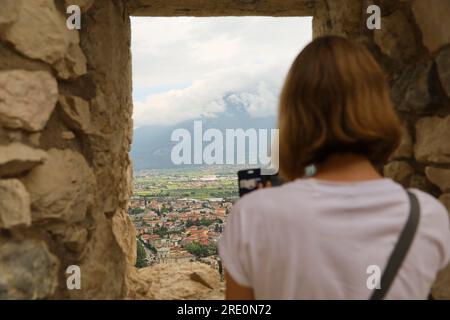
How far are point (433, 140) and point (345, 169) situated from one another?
0.85m

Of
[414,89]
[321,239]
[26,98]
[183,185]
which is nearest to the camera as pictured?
[321,239]

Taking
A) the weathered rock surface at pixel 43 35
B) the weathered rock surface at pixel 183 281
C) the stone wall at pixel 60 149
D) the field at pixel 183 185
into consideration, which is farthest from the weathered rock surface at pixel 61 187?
the field at pixel 183 185

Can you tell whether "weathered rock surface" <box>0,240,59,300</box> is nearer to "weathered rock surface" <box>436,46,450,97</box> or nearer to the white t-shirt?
the white t-shirt

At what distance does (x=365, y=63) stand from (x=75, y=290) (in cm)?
100

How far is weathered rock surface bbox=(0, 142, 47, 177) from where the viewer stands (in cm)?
106

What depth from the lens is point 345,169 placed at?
81 cm

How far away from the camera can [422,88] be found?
155 centimetres

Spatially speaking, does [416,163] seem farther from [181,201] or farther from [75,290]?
[181,201]

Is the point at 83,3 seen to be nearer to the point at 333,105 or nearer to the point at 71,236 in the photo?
the point at 71,236

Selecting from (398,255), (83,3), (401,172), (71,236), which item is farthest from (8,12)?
(401,172)

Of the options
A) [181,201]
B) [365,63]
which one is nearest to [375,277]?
[365,63]

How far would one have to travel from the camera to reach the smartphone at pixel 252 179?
99 centimetres

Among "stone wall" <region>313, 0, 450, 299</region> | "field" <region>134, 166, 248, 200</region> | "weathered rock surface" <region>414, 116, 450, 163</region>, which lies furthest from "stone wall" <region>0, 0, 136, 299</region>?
"weathered rock surface" <region>414, 116, 450, 163</region>

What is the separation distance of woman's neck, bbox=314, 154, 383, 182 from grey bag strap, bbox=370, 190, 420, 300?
10 cm
